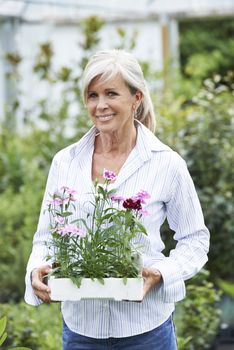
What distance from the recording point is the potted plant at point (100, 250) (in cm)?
281

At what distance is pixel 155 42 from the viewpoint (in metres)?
14.0

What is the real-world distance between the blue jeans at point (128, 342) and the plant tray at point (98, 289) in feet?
0.66

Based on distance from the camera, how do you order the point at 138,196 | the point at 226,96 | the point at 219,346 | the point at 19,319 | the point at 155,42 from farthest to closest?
the point at 155,42 < the point at 226,96 < the point at 219,346 < the point at 19,319 < the point at 138,196

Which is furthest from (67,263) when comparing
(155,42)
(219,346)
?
(155,42)

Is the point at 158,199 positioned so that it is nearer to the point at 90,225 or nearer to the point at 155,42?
the point at 90,225

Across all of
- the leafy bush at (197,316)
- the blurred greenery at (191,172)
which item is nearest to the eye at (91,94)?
the blurred greenery at (191,172)

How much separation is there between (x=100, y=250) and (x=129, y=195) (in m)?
0.20

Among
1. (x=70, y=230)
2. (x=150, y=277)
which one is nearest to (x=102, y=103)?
(x=70, y=230)

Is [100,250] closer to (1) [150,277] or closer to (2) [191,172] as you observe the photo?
(1) [150,277]

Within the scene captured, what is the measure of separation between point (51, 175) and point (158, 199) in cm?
35

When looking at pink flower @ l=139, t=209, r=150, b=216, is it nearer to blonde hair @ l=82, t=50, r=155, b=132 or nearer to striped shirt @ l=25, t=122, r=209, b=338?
striped shirt @ l=25, t=122, r=209, b=338

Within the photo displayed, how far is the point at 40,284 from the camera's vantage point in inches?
116

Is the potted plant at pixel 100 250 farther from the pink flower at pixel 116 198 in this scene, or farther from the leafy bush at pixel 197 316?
the leafy bush at pixel 197 316

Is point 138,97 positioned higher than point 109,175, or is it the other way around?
point 138,97
